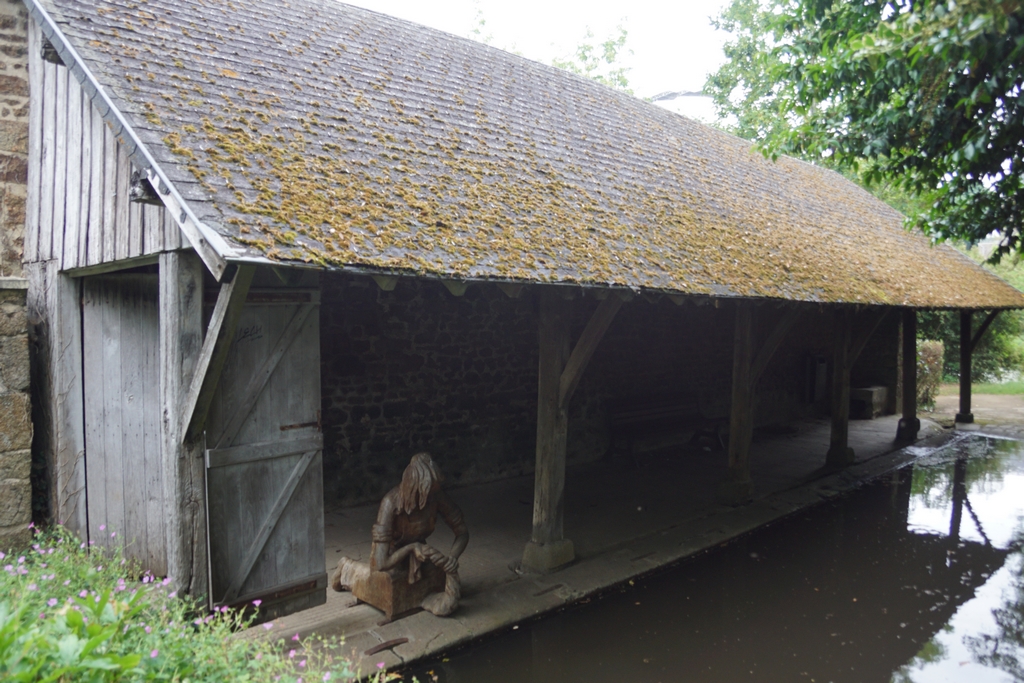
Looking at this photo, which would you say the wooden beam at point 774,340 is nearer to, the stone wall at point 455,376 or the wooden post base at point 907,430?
A: the stone wall at point 455,376

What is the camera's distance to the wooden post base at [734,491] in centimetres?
754

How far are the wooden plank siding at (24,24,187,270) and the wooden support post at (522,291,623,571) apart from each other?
9.00 ft

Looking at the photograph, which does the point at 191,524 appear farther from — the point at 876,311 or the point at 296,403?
the point at 876,311

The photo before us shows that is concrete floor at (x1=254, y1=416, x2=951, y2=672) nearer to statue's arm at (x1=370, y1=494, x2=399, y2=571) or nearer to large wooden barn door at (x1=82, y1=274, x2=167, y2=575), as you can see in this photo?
statue's arm at (x1=370, y1=494, x2=399, y2=571)

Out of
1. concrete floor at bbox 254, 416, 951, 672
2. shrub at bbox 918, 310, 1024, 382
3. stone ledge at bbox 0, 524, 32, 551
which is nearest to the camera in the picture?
concrete floor at bbox 254, 416, 951, 672

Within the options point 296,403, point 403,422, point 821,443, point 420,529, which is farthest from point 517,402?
point 821,443

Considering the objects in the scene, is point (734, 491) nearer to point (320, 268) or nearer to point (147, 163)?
point (320, 268)

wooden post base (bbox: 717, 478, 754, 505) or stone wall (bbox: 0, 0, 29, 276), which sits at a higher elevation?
stone wall (bbox: 0, 0, 29, 276)

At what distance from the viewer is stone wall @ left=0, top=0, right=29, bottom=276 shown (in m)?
5.14

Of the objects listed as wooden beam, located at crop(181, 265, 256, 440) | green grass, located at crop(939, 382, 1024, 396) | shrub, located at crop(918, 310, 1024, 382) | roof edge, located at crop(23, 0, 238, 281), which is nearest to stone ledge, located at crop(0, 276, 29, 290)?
roof edge, located at crop(23, 0, 238, 281)

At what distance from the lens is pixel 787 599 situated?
5.35m

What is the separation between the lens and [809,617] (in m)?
5.04

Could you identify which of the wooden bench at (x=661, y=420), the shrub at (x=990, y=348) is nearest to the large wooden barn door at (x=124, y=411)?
the wooden bench at (x=661, y=420)

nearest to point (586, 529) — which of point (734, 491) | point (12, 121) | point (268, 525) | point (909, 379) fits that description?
point (734, 491)
